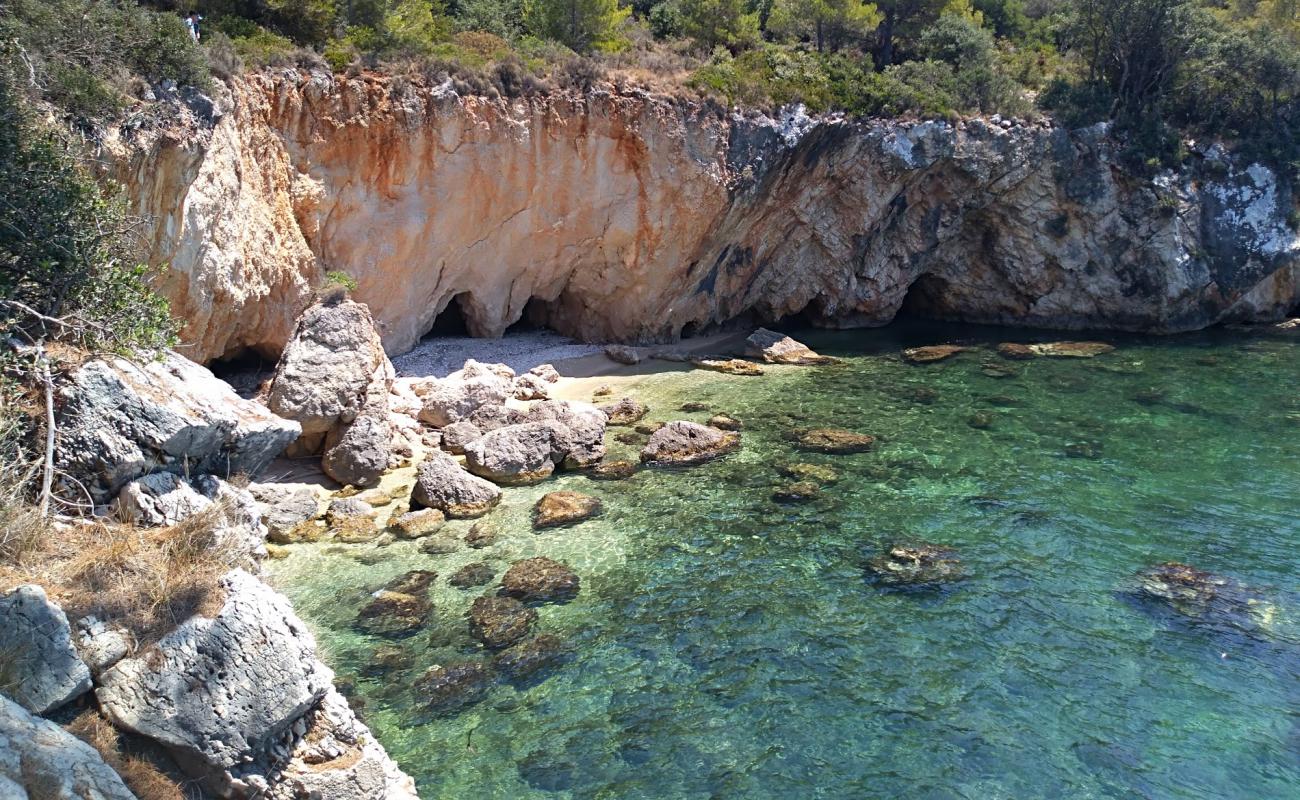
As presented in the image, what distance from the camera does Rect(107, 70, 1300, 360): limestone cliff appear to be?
17.0 meters

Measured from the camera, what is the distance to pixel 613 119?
23438mm

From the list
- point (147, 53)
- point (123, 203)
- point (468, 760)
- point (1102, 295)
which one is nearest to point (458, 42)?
point (147, 53)

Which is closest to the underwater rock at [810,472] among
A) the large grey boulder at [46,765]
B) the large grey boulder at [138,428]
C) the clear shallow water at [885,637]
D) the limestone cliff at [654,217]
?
the clear shallow water at [885,637]

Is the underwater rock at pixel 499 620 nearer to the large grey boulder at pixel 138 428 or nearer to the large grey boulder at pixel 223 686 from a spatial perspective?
the large grey boulder at pixel 138 428

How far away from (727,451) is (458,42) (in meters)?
13.2

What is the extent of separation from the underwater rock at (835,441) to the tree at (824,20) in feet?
58.9

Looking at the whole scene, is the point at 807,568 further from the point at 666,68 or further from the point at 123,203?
the point at 666,68

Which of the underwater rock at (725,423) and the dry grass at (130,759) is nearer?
the dry grass at (130,759)

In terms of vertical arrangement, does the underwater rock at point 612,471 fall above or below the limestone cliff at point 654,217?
below

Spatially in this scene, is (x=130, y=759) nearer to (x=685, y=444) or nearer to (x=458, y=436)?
(x=458, y=436)

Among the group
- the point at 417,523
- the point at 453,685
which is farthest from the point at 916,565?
the point at 417,523

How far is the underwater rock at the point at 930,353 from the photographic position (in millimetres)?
26484

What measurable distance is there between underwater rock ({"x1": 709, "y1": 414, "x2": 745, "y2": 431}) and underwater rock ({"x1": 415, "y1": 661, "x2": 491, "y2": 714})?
10.0 meters

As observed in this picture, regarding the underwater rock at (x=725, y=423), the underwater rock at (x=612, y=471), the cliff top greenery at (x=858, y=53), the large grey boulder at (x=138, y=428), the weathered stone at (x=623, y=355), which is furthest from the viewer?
the weathered stone at (x=623, y=355)
